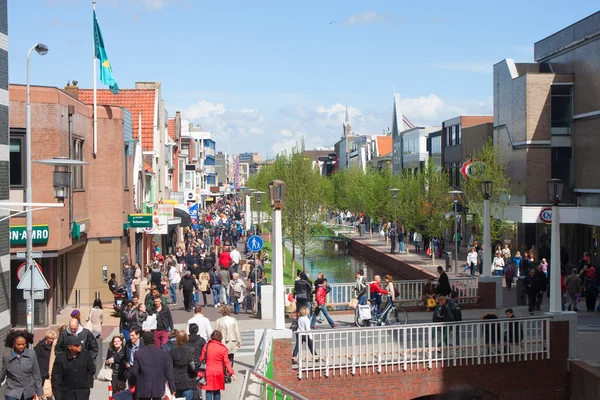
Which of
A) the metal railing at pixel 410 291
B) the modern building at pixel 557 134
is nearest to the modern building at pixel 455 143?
the modern building at pixel 557 134

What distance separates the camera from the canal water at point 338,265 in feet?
164

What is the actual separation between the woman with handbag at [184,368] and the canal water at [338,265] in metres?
30.8

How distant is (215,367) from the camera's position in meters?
14.2

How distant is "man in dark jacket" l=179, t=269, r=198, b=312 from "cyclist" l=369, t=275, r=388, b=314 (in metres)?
6.48

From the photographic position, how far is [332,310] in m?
27.1

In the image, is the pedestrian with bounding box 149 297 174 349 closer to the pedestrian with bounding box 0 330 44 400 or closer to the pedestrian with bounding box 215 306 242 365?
the pedestrian with bounding box 215 306 242 365

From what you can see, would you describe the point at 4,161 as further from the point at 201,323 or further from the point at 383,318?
the point at 383,318

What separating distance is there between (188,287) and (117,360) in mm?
13763

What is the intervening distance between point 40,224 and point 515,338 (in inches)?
523

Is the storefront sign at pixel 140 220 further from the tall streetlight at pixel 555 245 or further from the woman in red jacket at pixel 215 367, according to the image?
the woman in red jacket at pixel 215 367

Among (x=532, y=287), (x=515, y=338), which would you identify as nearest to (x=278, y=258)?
(x=515, y=338)

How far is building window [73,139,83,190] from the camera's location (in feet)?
95.8

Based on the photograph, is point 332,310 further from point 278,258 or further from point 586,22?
point 586,22

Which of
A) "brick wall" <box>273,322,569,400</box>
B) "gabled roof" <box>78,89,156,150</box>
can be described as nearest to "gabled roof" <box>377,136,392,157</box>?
"gabled roof" <box>78,89,156,150</box>
